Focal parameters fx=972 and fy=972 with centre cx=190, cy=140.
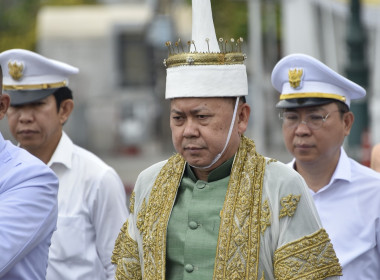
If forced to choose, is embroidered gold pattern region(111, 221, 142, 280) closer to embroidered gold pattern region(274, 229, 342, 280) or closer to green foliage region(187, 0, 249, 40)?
embroidered gold pattern region(274, 229, 342, 280)

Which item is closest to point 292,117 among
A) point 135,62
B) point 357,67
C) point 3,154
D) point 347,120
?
point 347,120

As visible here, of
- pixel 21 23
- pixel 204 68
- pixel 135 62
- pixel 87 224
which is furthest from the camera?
pixel 135 62

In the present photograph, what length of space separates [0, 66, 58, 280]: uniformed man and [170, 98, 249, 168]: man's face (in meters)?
0.56

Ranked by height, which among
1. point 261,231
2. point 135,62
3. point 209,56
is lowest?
point 135,62

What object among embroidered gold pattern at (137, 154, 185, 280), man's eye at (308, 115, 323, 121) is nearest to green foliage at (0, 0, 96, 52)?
man's eye at (308, 115, 323, 121)

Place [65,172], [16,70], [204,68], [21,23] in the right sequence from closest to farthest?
[204,68], [65,172], [16,70], [21,23]

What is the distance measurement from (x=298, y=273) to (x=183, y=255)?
0.48 metres

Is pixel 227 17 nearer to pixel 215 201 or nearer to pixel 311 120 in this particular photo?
pixel 311 120

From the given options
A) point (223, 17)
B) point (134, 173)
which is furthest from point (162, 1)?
point (134, 173)

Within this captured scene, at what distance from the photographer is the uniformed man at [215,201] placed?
3.87m

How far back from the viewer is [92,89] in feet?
123

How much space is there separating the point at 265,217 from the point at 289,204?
0.11 meters

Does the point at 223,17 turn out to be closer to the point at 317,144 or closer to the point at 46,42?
the point at 46,42

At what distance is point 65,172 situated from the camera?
5746 millimetres
